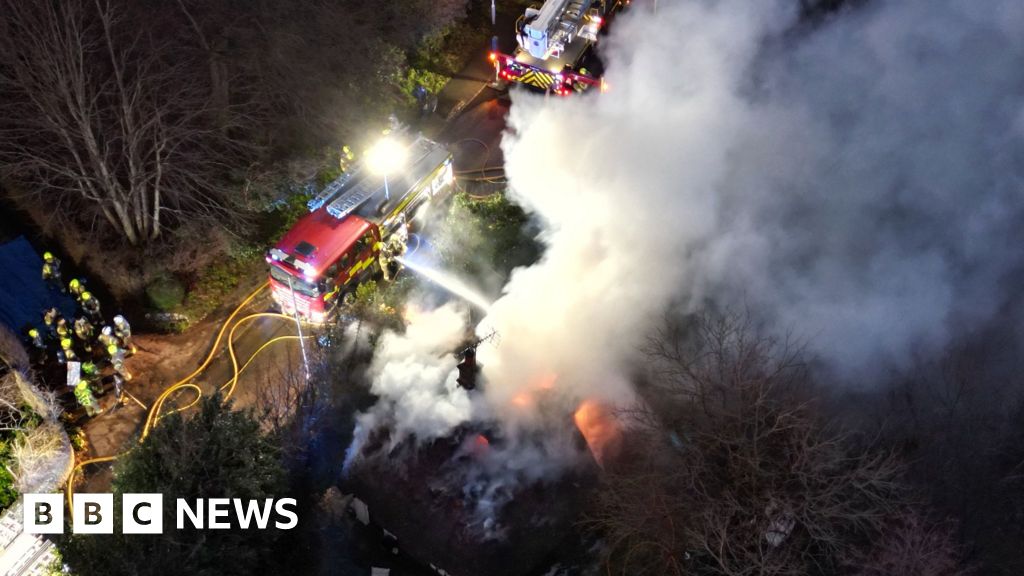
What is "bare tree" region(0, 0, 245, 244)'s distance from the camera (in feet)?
52.1

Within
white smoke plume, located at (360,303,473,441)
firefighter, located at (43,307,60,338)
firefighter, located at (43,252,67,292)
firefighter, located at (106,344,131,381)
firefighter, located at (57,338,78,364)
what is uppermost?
firefighter, located at (43,252,67,292)

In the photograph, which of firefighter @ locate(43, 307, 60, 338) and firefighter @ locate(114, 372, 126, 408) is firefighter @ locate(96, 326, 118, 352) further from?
firefighter @ locate(43, 307, 60, 338)

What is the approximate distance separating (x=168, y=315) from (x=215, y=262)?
5.66 feet

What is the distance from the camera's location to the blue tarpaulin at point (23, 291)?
16.8 metres

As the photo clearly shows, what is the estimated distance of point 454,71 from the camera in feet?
77.5

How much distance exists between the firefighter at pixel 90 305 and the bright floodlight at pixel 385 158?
6654 mm

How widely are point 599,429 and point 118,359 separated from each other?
999 centimetres

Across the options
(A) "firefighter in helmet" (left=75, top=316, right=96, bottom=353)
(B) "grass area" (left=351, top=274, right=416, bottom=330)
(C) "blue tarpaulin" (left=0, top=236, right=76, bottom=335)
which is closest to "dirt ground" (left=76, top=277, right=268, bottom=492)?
(A) "firefighter in helmet" (left=75, top=316, right=96, bottom=353)

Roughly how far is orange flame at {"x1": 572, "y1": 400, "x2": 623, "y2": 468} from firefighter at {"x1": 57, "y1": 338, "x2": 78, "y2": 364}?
1035 centimetres

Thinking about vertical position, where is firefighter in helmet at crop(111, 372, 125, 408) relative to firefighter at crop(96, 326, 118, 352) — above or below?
below

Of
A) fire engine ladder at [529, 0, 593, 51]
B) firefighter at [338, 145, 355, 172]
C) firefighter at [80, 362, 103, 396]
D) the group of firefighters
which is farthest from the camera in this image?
fire engine ladder at [529, 0, 593, 51]


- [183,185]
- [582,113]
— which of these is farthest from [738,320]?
[183,185]

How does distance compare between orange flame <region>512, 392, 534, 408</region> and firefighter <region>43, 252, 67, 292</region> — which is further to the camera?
firefighter <region>43, 252, 67, 292</region>

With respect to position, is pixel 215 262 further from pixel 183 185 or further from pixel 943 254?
pixel 943 254
